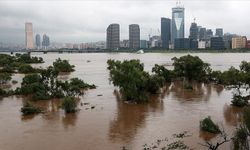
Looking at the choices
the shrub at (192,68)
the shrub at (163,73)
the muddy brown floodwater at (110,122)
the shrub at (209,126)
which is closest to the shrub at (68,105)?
the muddy brown floodwater at (110,122)

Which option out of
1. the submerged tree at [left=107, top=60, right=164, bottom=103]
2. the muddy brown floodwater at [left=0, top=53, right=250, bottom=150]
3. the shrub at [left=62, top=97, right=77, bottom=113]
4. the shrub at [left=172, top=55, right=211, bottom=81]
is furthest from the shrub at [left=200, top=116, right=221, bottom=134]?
the shrub at [left=172, top=55, right=211, bottom=81]

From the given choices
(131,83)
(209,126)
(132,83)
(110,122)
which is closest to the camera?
(209,126)

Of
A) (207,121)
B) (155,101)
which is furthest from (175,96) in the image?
(207,121)

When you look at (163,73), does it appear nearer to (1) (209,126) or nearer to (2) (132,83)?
(2) (132,83)

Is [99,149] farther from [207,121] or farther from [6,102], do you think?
[6,102]

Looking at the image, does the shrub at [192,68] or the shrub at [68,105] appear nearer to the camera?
the shrub at [68,105]

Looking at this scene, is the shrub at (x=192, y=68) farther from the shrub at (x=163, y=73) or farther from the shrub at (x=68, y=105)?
the shrub at (x=68, y=105)

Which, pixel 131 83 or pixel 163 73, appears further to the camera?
pixel 163 73

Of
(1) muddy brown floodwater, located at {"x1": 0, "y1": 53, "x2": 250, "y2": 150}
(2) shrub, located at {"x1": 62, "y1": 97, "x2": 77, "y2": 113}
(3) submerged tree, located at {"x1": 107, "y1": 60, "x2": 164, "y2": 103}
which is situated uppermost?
(3) submerged tree, located at {"x1": 107, "y1": 60, "x2": 164, "y2": 103}

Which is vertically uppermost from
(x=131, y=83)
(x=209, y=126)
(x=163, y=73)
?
(x=163, y=73)

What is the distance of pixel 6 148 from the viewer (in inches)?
1032

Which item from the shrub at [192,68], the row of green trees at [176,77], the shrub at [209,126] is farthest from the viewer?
the shrub at [192,68]

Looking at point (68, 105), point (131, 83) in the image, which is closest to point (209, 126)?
point (68, 105)

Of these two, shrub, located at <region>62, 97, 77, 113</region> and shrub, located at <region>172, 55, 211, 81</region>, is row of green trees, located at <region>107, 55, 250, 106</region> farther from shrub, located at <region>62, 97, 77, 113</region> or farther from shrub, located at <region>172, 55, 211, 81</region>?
shrub, located at <region>62, 97, 77, 113</region>
